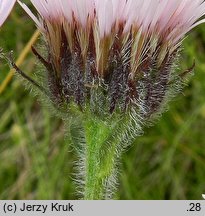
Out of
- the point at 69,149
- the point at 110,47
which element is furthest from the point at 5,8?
the point at 69,149

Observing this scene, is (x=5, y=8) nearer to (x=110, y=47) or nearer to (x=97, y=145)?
(x=110, y=47)

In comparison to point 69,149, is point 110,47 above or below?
below

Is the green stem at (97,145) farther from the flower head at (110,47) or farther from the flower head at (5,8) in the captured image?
the flower head at (5,8)

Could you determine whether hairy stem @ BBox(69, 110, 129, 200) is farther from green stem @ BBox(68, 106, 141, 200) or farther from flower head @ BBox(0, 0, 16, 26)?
flower head @ BBox(0, 0, 16, 26)

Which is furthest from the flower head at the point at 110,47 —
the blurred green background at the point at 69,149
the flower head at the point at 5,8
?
the blurred green background at the point at 69,149

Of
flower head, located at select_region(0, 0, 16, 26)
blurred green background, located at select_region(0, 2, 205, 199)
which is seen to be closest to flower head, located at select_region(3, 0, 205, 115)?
flower head, located at select_region(0, 0, 16, 26)

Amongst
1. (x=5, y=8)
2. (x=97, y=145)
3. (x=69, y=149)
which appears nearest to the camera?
(x=5, y=8)
